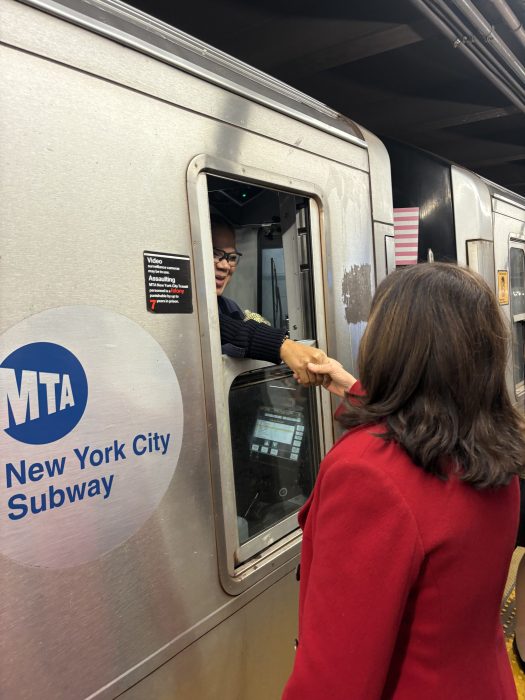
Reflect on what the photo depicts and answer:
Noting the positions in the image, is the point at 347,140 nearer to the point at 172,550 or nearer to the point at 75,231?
the point at 75,231

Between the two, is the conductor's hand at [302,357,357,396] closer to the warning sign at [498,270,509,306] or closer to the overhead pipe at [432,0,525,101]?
the overhead pipe at [432,0,525,101]

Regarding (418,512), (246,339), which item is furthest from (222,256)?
(418,512)

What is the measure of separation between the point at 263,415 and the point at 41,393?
95cm

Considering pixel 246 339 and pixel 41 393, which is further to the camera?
pixel 246 339

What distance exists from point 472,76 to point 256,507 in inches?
144

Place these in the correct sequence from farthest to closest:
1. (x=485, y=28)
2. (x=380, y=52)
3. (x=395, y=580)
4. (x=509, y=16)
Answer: (x=380, y=52) < (x=485, y=28) < (x=509, y=16) < (x=395, y=580)

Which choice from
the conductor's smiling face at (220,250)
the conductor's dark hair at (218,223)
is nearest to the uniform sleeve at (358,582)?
the conductor's smiling face at (220,250)

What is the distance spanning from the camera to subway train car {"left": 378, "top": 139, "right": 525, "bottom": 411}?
3.35m

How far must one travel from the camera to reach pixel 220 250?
1.93m

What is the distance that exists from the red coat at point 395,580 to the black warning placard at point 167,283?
1.95 feet

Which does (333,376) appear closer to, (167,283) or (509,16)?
(167,283)

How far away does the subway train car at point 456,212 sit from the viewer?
335 centimetres

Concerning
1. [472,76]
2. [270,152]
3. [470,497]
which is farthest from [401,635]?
[472,76]

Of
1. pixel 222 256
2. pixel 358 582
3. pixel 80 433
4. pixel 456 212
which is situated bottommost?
pixel 358 582
